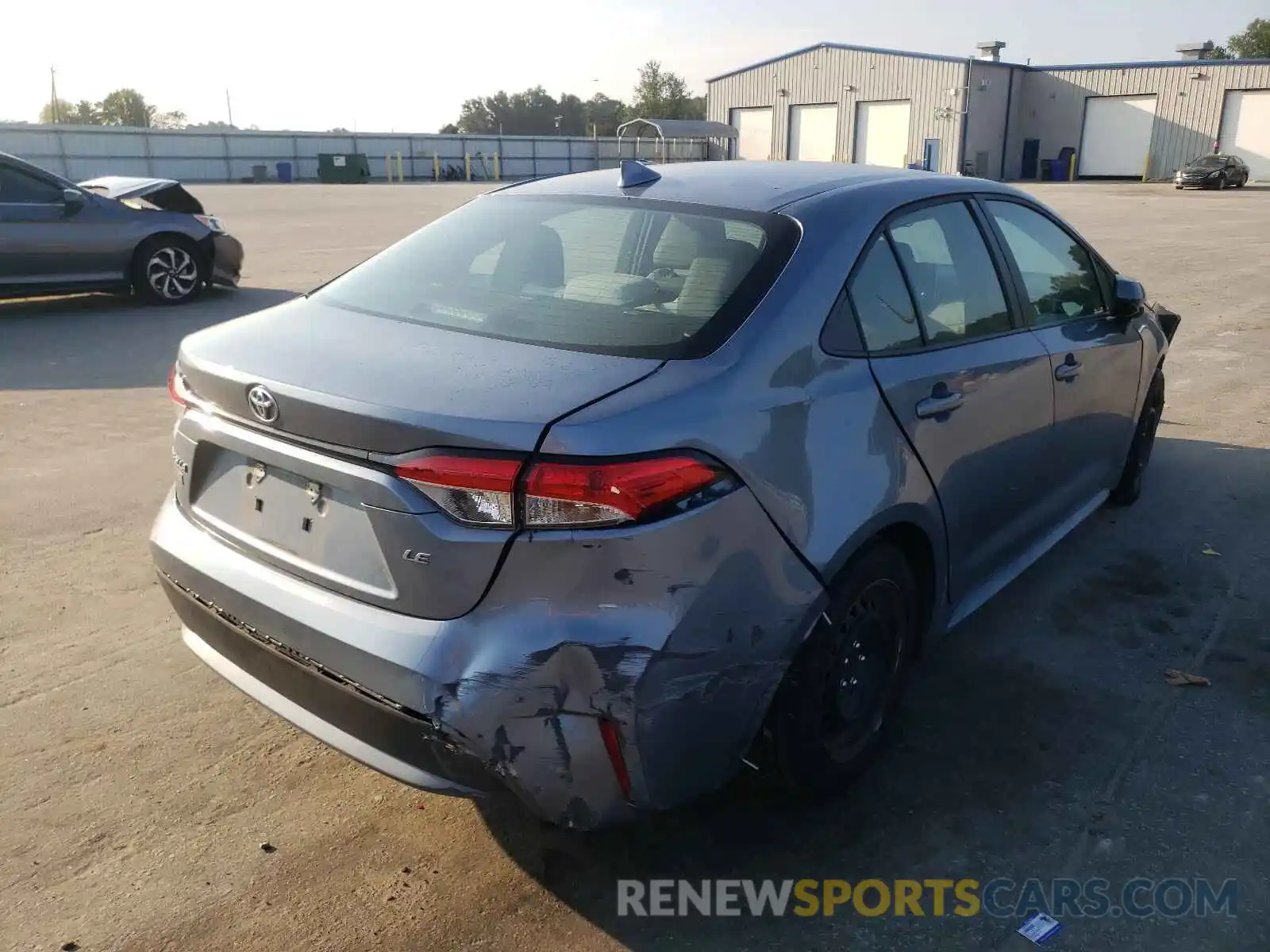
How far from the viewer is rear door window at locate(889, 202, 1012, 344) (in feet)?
10.3

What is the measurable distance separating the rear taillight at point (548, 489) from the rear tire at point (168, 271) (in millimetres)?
9929

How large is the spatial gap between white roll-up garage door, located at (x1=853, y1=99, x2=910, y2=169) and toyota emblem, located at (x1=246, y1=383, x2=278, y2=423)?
166 ft

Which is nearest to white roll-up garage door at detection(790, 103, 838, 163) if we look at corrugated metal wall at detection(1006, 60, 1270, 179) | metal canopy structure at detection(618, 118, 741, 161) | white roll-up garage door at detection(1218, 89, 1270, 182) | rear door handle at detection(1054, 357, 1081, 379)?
metal canopy structure at detection(618, 118, 741, 161)

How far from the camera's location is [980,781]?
3.04m

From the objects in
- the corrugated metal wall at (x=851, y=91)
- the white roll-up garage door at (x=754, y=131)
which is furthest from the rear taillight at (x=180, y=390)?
the white roll-up garage door at (x=754, y=131)

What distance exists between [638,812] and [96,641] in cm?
246

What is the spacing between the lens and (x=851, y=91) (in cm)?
5138

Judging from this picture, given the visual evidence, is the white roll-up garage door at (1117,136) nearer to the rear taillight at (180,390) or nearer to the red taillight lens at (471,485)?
the rear taillight at (180,390)

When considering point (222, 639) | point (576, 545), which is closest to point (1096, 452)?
point (576, 545)

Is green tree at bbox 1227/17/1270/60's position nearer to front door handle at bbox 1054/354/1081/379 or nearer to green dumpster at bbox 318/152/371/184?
green dumpster at bbox 318/152/371/184

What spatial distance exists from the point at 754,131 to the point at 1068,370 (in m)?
55.3

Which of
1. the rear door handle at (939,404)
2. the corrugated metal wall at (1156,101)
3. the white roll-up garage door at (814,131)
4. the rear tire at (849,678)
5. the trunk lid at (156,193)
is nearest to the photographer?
the rear tire at (849,678)

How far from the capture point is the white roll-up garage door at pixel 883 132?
49.8 metres

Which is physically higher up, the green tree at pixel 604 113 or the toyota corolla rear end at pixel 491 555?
the green tree at pixel 604 113
